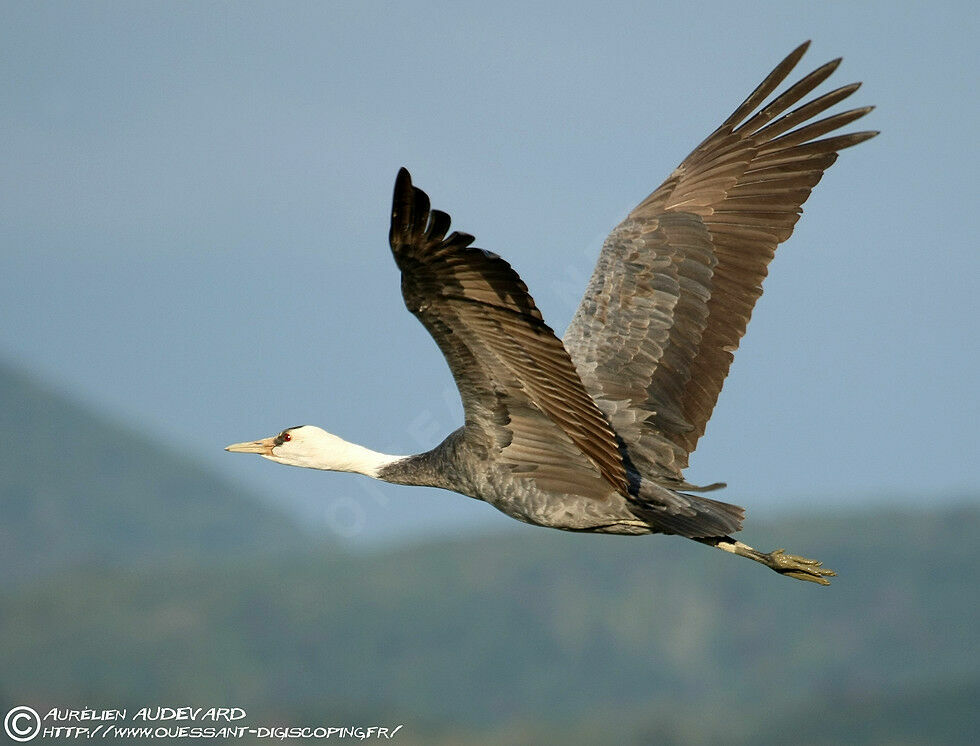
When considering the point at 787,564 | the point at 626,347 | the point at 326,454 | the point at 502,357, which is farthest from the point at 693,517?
the point at 326,454

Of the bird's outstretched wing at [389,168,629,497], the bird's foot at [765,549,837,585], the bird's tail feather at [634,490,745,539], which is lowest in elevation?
the bird's foot at [765,549,837,585]

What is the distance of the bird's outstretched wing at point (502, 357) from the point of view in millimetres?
10078

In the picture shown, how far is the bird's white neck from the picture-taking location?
14.5 meters

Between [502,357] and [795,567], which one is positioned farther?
[795,567]

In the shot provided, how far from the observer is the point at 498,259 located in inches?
386

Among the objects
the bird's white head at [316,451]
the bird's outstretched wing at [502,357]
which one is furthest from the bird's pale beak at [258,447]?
the bird's outstretched wing at [502,357]

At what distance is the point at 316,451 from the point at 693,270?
4389 millimetres

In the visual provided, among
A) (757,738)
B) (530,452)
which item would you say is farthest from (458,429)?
(757,738)

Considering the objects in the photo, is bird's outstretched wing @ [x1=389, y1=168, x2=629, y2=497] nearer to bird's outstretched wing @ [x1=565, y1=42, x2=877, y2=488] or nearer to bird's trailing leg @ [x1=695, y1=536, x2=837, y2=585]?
bird's outstretched wing @ [x1=565, y1=42, x2=877, y2=488]

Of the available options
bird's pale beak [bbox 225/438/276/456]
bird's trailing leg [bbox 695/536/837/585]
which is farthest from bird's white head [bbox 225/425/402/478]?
bird's trailing leg [bbox 695/536/837/585]

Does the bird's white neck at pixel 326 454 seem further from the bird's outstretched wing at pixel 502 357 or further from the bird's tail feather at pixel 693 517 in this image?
the bird's tail feather at pixel 693 517

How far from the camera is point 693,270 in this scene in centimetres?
1419

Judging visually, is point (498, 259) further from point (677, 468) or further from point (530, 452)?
point (677, 468)

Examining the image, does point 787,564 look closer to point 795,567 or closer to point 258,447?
point 795,567
